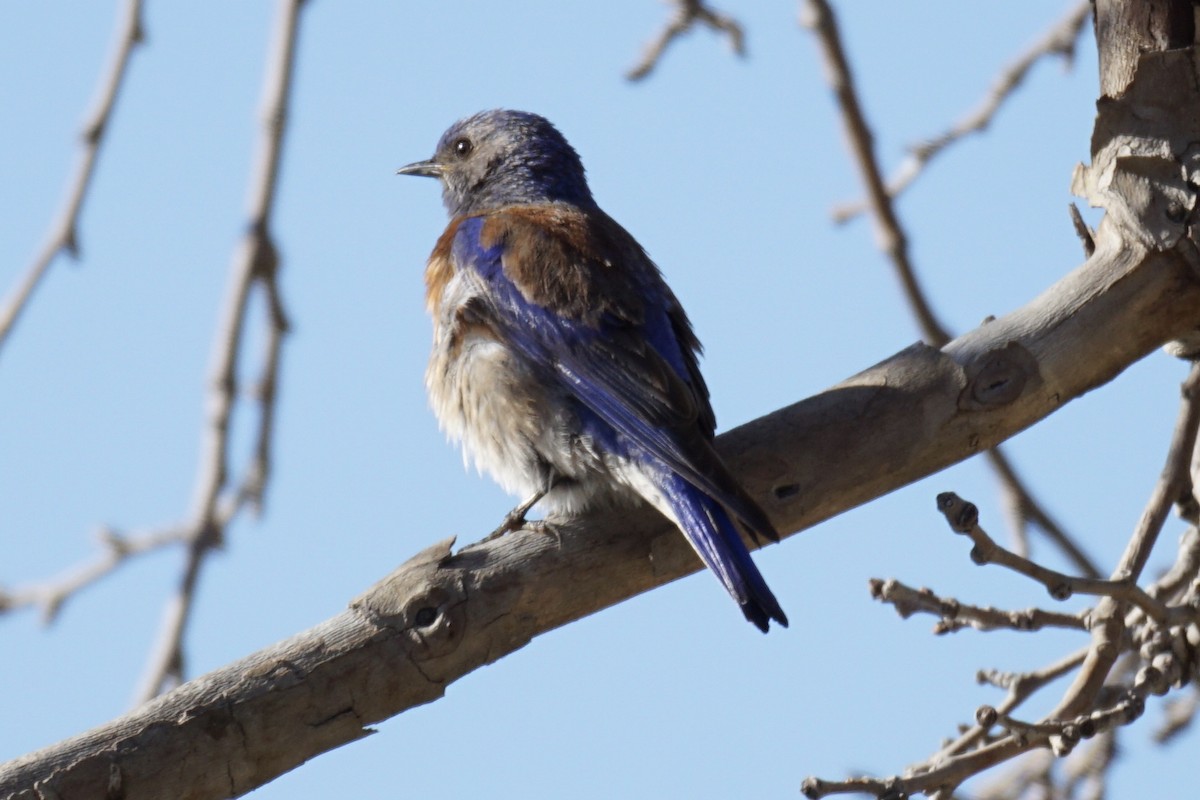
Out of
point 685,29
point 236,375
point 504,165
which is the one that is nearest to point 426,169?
point 504,165

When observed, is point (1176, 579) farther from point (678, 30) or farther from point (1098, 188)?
point (678, 30)

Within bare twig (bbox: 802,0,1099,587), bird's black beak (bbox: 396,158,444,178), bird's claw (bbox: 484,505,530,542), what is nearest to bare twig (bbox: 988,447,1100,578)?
bare twig (bbox: 802,0,1099,587)

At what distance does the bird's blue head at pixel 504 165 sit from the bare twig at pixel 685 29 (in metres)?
1.00

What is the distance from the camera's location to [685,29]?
437 centimetres

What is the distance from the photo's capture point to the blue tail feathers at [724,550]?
3.14 metres

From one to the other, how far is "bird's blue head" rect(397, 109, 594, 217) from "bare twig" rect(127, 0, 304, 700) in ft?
5.67

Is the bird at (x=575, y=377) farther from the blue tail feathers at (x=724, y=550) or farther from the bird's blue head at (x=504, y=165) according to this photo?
the bird's blue head at (x=504, y=165)

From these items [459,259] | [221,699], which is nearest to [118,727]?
[221,699]

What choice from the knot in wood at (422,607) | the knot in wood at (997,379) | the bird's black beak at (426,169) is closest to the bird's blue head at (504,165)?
the bird's black beak at (426,169)

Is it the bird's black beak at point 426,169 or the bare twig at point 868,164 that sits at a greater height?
the bird's black beak at point 426,169

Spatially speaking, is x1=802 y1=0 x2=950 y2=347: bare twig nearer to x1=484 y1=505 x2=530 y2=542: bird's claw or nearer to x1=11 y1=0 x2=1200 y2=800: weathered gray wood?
x1=11 y1=0 x2=1200 y2=800: weathered gray wood

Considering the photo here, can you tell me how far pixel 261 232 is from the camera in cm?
359

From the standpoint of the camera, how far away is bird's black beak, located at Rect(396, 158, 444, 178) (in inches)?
237

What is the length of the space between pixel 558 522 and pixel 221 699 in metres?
0.81
